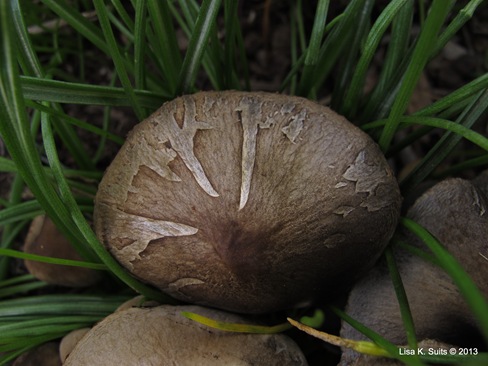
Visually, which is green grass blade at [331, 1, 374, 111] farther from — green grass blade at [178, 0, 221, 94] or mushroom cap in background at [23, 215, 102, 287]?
mushroom cap in background at [23, 215, 102, 287]

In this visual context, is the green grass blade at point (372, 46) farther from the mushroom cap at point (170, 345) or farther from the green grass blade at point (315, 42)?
the mushroom cap at point (170, 345)

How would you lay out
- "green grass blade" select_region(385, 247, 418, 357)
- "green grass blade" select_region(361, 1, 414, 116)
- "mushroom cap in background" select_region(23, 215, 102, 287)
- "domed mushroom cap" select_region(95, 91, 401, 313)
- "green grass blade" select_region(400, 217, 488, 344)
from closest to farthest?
"green grass blade" select_region(400, 217, 488, 344) → "green grass blade" select_region(385, 247, 418, 357) → "domed mushroom cap" select_region(95, 91, 401, 313) → "green grass blade" select_region(361, 1, 414, 116) → "mushroom cap in background" select_region(23, 215, 102, 287)

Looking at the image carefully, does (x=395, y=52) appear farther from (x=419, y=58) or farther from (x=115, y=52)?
(x=115, y=52)

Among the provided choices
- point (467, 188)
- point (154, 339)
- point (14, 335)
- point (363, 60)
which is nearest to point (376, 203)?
point (467, 188)

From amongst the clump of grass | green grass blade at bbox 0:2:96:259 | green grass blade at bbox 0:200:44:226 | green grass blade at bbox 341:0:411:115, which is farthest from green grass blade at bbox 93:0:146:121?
green grass blade at bbox 341:0:411:115

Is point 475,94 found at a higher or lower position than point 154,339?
higher

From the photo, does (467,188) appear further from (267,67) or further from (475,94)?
(267,67)
